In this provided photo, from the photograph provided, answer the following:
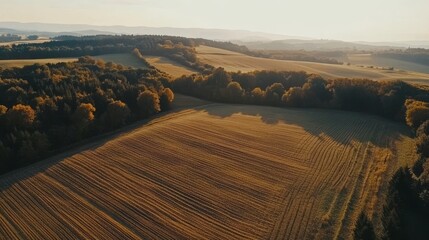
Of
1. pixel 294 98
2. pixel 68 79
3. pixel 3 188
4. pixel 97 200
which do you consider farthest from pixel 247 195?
pixel 68 79

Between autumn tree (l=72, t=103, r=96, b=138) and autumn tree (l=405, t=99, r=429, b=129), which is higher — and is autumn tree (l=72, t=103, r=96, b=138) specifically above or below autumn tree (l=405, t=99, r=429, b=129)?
below

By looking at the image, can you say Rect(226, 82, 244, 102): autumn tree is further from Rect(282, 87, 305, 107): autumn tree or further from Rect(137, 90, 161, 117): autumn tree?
Rect(137, 90, 161, 117): autumn tree

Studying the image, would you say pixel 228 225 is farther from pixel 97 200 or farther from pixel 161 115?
pixel 161 115

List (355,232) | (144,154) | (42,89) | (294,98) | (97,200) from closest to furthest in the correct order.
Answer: (355,232)
(97,200)
(144,154)
(42,89)
(294,98)

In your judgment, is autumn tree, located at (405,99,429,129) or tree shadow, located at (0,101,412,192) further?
autumn tree, located at (405,99,429,129)

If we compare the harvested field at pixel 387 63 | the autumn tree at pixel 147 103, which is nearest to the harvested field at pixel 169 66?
the autumn tree at pixel 147 103

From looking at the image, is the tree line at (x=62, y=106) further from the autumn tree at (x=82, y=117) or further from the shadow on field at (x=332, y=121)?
the shadow on field at (x=332, y=121)

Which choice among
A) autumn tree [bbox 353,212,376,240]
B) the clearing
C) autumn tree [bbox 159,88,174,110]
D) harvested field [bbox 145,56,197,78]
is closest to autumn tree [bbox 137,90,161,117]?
autumn tree [bbox 159,88,174,110]

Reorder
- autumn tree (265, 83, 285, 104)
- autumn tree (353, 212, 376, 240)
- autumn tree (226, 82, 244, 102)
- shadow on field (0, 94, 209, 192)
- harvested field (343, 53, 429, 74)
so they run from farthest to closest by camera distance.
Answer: harvested field (343, 53, 429, 74), autumn tree (226, 82, 244, 102), autumn tree (265, 83, 285, 104), shadow on field (0, 94, 209, 192), autumn tree (353, 212, 376, 240)
